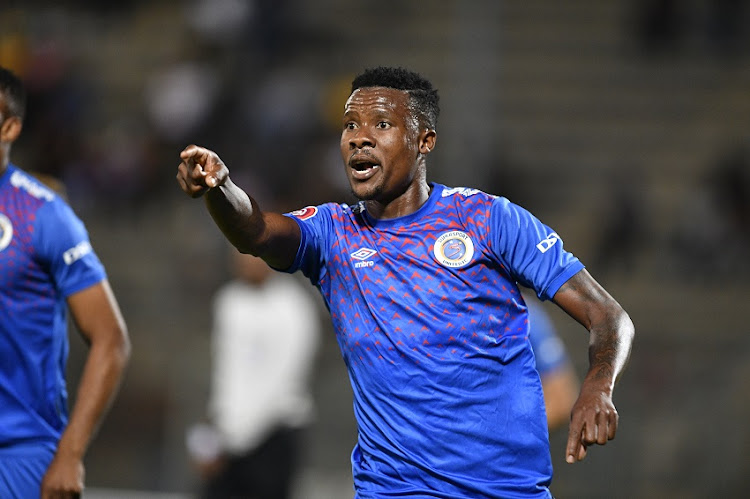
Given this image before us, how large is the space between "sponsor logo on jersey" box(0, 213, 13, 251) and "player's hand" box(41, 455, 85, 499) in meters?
0.84

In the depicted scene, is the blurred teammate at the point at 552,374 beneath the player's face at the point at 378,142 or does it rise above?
beneath

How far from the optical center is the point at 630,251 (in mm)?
12586

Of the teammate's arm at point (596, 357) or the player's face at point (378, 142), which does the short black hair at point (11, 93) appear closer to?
the player's face at point (378, 142)

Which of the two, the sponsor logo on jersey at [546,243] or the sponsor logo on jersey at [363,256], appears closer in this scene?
the sponsor logo on jersey at [546,243]

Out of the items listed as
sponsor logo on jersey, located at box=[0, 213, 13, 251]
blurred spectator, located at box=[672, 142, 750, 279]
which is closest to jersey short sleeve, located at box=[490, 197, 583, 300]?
sponsor logo on jersey, located at box=[0, 213, 13, 251]

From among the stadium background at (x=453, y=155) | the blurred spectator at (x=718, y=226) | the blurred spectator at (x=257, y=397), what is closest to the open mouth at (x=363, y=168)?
the blurred spectator at (x=257, y=397)

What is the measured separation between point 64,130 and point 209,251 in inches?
169

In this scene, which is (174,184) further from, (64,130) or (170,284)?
(170,284)

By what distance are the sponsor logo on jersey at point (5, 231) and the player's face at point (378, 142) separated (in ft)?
4.46

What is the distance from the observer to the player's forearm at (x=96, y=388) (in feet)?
14.2

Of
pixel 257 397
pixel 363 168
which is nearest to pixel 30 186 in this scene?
pixel 363 168

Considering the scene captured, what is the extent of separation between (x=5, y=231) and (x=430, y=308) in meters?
1.70

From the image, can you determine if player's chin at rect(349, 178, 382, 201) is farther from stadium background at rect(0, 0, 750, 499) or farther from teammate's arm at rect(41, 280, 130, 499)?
stadium background at rect(0, 0, 750, 499)

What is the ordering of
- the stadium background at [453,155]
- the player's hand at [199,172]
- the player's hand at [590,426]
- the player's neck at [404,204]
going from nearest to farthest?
the player's hand at [590,426] → the player's hand at [199,172] → the player's neck at [404,204] → the stadium background at [453,155]
